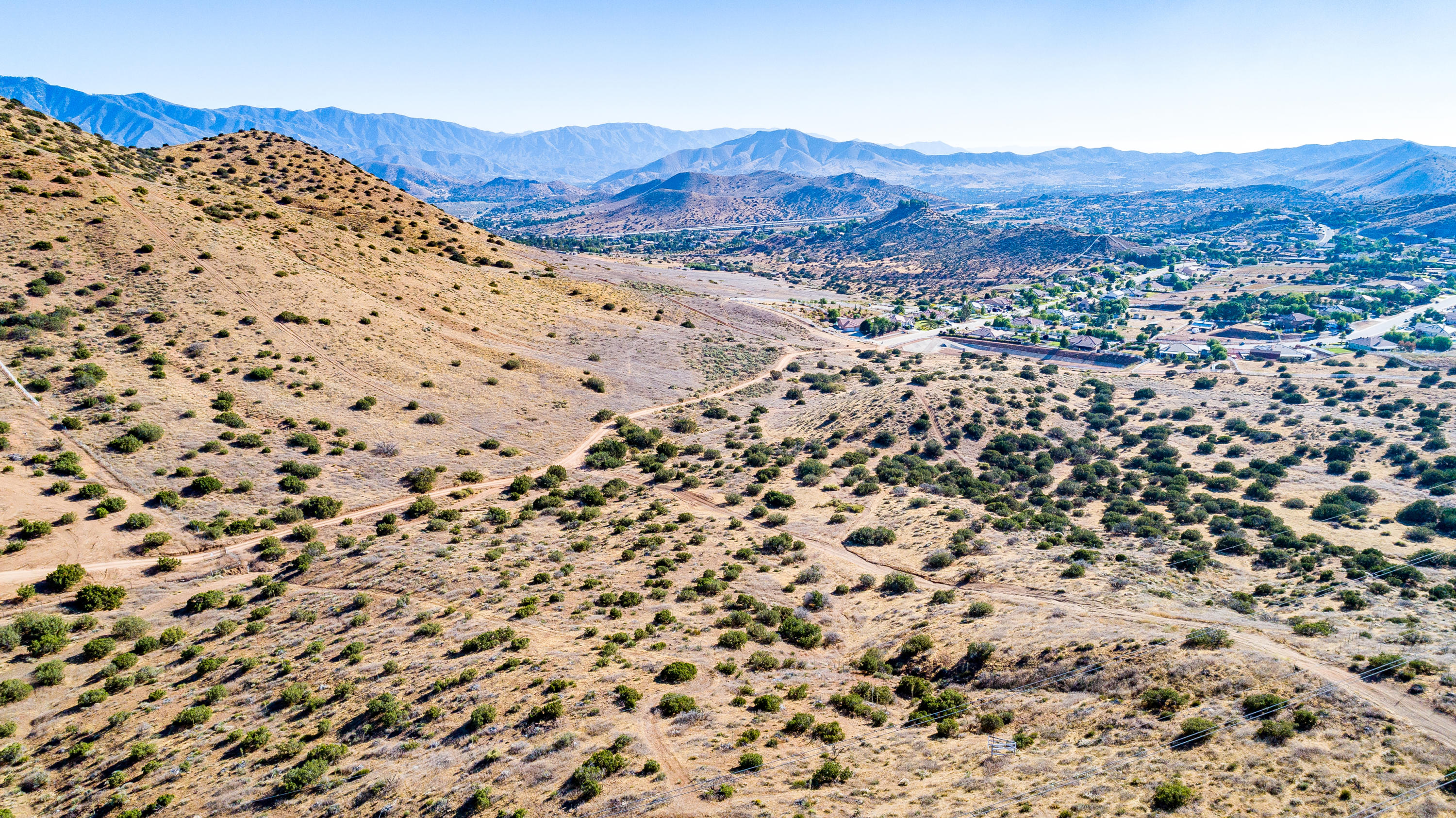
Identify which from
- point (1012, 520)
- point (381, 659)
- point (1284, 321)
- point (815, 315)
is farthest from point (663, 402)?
point (1284, 321)

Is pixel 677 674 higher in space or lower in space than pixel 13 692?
higher

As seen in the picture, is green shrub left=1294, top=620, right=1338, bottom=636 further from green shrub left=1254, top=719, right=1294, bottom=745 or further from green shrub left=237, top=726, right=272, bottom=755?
green shrub left=237, top=726, right=272, bottom=755

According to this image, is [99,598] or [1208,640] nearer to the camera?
[1208,640]

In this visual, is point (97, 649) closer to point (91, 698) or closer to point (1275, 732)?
point (91, 698)

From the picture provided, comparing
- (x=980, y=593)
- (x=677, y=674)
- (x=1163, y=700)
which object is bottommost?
(x=980, y=593)

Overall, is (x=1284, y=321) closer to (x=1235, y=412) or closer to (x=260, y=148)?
(x=1235, y=412)

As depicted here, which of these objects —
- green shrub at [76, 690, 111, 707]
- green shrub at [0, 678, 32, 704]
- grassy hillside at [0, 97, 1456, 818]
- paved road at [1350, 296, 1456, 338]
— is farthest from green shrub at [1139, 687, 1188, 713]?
paved road at [1350, 296, 1456, 338]

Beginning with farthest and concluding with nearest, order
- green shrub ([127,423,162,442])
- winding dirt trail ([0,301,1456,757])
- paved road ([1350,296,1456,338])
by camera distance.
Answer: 1. paved road ([1350,296,1456,338])
2. green shrub ([127,423,162,442])
3. winding dirt trail ([0,301,1456,757])

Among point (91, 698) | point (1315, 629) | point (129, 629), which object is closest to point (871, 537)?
point (1315, 629)

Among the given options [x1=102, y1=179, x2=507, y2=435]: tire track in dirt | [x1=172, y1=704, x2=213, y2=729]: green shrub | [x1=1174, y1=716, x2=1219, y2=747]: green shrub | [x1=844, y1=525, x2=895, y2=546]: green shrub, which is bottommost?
[x1=844, y1=525, x2=895, y2=546]: green shrub

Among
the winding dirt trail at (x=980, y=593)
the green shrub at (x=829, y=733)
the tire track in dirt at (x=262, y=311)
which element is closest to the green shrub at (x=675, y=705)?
the winding dirt trail at (x=980, y=593)

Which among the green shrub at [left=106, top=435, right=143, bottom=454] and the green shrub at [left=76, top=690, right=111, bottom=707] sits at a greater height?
the green shrub at [left=106, top=435, right=143, bottom=454]
